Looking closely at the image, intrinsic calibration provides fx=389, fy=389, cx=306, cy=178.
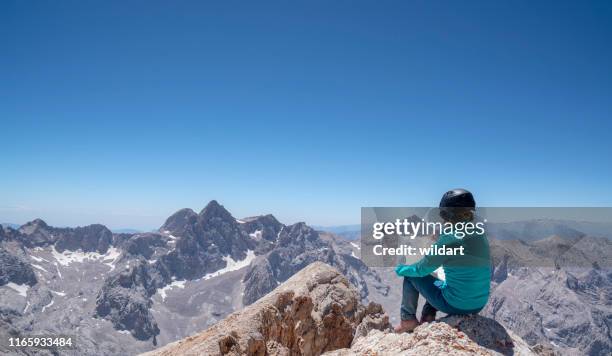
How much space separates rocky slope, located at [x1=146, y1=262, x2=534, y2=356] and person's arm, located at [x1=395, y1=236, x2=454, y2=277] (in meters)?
1.11

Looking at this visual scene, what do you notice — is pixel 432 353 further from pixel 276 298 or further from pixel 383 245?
pixel 383 245

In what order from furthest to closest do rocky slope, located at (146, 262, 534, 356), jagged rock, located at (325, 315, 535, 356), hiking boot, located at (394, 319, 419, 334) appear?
hiking boot, located at (394, 319, 419, 334)
rocky slope, located at (146, 262, 534, 356)
jagged rock, located at (325, 315, 535, 356)

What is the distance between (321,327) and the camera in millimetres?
15016

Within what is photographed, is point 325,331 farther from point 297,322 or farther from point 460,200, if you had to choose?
point 460,200

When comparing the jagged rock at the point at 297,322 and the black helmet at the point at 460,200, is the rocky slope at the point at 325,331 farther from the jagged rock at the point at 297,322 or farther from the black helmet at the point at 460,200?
the black helmet at the point at 460,200

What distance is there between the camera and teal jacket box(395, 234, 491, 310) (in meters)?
8.20

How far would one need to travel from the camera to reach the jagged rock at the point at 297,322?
424 inches

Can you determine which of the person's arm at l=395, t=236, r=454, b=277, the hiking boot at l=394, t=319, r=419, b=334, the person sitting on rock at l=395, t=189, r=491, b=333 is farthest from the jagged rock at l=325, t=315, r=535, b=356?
the person's arm at l=395, t=236, r=454, b=277

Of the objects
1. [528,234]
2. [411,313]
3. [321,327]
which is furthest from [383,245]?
[528,234]

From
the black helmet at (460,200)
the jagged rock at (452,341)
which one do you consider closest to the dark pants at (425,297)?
the jagged rock at (452,341)

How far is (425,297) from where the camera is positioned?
8.93m

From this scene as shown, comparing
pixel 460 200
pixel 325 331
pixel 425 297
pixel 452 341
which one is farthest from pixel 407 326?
pixel 325 331

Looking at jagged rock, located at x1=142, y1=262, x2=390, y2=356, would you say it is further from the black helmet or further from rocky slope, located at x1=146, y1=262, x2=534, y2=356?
the black helmet

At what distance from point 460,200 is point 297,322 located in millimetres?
8792
